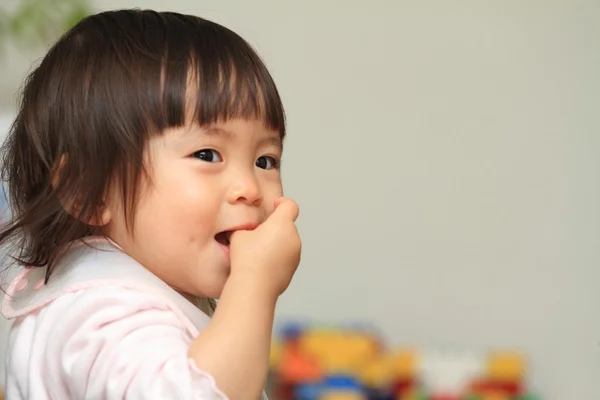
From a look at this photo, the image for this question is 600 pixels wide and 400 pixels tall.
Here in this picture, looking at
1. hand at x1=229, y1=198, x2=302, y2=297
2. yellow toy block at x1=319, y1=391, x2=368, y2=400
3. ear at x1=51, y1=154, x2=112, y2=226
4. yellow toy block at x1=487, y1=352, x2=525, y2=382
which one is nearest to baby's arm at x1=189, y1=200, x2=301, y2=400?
hand at x1=229, y1=198, x2=302, y2=297

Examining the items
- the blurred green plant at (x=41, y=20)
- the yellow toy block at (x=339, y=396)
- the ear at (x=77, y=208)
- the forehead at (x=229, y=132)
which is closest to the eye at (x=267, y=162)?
the forehead at (x=229, y=132)

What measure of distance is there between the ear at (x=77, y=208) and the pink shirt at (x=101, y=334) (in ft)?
0.06

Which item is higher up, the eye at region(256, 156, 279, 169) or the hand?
the eye at region(256, 156, 279, 169)

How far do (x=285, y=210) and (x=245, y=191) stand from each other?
4cm

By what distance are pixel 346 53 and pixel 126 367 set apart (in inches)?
56.6

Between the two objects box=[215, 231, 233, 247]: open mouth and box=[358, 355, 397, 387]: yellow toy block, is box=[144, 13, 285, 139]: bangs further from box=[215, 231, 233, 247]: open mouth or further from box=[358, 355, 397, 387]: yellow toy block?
box=[358, 355, 397, 387]: yellow toy block

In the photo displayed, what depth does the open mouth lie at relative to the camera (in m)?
0.73

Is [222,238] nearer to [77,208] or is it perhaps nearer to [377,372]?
[77,208]

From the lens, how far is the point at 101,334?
0.61 meters

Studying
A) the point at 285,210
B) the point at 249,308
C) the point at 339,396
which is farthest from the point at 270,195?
the point at 339,396

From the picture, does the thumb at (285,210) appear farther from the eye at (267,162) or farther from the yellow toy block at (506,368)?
the yellow toy block at (506,368)

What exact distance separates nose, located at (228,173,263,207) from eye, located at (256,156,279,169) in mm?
46

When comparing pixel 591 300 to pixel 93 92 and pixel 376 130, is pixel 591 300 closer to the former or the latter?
pixel 376 130

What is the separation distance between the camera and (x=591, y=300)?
5.90 feet
